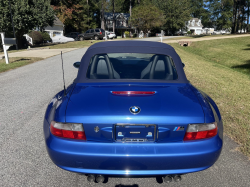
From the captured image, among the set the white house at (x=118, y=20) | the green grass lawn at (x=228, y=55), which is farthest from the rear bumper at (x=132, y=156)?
the white house at (x=118, y=20)

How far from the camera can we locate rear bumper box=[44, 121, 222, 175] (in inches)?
80.4

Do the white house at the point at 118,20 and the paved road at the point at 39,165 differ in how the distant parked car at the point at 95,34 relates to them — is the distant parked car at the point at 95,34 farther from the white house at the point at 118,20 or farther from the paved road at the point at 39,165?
the white house at the point at 118,20

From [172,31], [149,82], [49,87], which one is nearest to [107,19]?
[172,31]

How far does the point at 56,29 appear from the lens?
44094 millimetres

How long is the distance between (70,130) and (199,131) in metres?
1.27

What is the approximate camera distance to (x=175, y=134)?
6.88 ft

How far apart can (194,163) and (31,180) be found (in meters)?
1.89

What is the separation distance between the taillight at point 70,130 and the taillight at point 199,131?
3.35ft

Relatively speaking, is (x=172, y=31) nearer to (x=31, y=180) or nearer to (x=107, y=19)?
(x=107, y=19)

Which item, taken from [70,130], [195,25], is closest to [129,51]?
[70,130]

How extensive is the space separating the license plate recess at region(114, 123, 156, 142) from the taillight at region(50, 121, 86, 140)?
0.34 m

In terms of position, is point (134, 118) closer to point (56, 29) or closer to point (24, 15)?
point (24, 15)

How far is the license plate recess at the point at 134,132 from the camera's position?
2062mm

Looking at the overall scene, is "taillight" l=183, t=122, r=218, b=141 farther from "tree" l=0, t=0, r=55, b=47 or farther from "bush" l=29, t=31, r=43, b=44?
"bush" l=29, t=31, r=43, b=44
